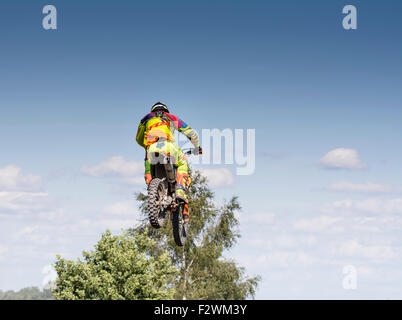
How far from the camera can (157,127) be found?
7797 mm

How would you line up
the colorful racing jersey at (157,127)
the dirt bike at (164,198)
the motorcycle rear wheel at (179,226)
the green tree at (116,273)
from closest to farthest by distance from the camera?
the dirt bike at (164,198), the colorful racing jersey at (157,127), the motorcycle rear wheel at (179,226), the green tree at (116,273)

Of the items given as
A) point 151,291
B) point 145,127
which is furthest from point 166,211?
point 151,291

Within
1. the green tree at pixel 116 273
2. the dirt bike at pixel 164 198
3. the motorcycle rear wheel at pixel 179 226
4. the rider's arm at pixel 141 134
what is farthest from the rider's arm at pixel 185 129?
the green tree at pixel 116 273

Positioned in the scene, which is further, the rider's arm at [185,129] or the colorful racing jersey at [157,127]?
the rider's arm at [185,129]

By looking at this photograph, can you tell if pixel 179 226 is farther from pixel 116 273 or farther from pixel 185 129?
pixel 116 273

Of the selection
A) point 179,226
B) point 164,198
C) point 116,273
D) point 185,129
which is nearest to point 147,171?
point 164,198

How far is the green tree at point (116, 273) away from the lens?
3522 cm

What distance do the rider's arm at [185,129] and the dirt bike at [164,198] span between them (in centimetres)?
49

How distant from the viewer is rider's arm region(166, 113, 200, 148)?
800 centimetres

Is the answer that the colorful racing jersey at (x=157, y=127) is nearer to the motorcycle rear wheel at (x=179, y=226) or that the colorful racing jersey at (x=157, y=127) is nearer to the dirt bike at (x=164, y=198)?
the dirt bike at (x=164, y=198)

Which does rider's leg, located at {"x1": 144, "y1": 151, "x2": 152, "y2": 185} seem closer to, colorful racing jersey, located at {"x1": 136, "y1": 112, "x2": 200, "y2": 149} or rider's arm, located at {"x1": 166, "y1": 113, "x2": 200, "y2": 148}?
colorful racing jersey, located at {"x1": 136, "y1": 112, "x2": 200, "y2": 149}
